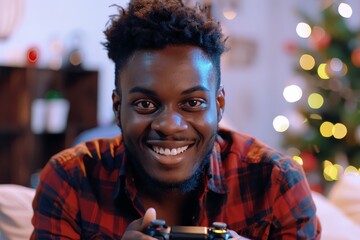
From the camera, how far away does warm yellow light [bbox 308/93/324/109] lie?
315 centimetres

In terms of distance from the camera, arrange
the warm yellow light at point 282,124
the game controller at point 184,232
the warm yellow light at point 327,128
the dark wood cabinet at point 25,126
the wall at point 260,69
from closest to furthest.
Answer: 1. the game controller at point 184,232
2. the dark wood cabinet at point 25,126
3. the warm yellow light at point 327,128
4. the warm yellow light at point 282,124
5. the wall at point 260,69

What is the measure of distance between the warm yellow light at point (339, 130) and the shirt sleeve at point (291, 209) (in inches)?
81.7

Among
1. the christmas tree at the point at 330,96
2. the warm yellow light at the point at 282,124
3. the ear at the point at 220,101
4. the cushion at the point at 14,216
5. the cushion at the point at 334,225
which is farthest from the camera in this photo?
the warm yellow light at the point at 282,124

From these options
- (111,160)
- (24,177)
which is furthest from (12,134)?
(111,160)

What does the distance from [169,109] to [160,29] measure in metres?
0.13

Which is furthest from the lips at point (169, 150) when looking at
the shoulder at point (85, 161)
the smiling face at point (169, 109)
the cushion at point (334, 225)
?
the cushion at point (334, 225)

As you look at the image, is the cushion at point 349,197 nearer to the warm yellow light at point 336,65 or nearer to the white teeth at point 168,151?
the white teeth at point 168,151

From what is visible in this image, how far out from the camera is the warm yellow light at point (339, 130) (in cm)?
308

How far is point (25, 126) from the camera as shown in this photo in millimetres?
→ 2902

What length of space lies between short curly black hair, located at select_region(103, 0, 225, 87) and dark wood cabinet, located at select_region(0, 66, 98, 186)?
2001 millimetres

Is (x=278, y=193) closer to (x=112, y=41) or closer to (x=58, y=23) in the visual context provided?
(x=112, y=41)

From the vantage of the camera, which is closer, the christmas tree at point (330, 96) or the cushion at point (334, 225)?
the cushion at point (334, 225)

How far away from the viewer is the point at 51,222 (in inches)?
41.9

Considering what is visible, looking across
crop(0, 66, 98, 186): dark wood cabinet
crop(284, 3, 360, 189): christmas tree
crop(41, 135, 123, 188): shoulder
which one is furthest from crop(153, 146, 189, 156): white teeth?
crop(284, 3, 360, 189): christmas tree
